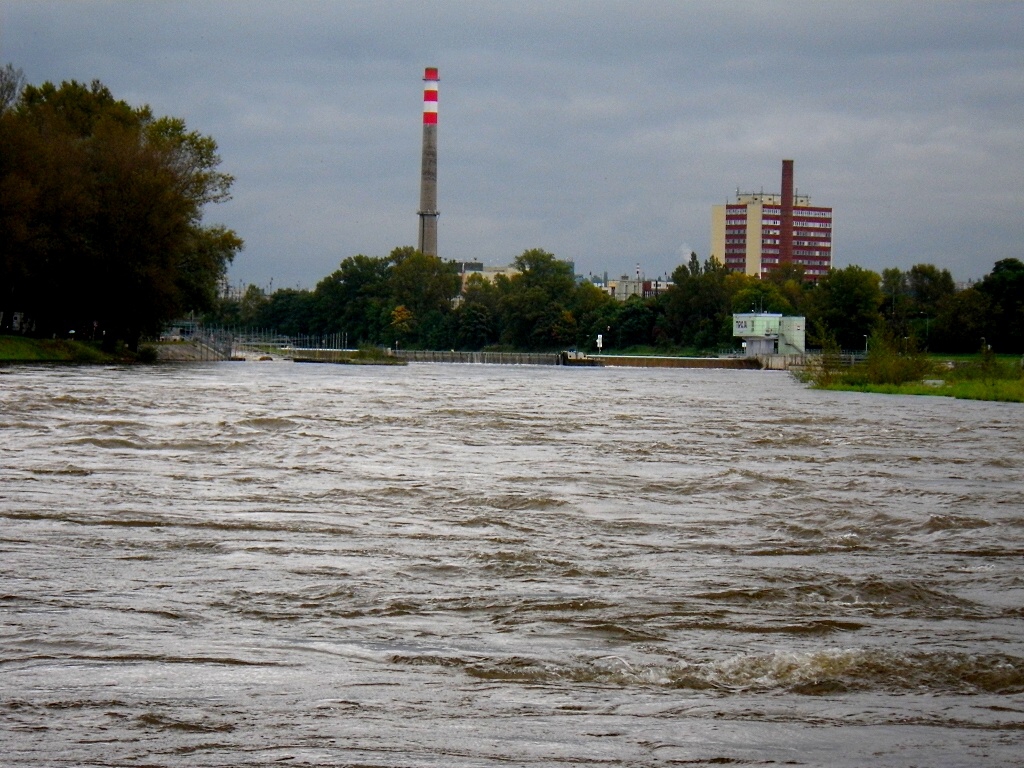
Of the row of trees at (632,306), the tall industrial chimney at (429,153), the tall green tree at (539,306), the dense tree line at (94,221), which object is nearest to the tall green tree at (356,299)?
the row of trees at (632,306)

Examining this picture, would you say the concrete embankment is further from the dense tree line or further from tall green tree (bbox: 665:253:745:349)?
the dense tree line

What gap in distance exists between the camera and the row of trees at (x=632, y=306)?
126m

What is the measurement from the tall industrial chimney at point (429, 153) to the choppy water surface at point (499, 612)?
137 metres

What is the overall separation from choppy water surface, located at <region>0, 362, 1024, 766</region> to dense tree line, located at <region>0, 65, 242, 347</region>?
147ft

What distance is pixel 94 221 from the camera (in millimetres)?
65312

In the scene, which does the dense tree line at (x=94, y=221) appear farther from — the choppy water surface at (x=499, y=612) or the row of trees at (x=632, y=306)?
the row of trees at (x=632, y=306)

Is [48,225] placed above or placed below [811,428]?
above

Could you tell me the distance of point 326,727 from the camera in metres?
5.14

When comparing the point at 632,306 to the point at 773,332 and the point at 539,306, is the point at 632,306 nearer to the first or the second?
the point at 539,306

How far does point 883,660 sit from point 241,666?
120 inches

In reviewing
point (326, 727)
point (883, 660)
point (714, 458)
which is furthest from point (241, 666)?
point (714, 458)

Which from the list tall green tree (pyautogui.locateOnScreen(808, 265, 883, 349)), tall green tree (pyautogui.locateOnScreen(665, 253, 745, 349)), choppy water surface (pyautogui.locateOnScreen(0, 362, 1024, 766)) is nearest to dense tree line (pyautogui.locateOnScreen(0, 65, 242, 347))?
choppy water surface (pyautogui.locateOnScreen(0, 362, 1024, 766))

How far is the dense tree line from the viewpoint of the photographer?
58.8 m

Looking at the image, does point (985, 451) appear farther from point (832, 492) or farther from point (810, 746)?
point (810, 746)
